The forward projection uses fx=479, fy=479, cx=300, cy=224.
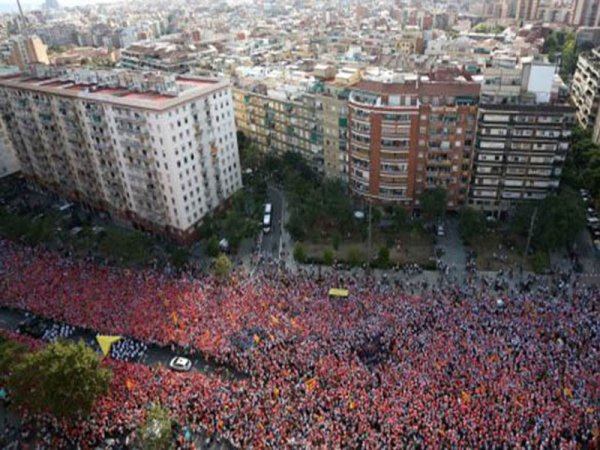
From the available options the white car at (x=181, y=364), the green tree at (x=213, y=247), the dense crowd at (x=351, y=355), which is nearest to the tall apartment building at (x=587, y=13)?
the dense crowd at (x=351, y=355)

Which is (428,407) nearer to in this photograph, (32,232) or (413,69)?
(32,232)

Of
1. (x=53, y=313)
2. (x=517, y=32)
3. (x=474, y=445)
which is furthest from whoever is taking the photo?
(x=517, y=32)

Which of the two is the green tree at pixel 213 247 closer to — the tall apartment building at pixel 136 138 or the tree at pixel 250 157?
the tall apartment building at pixel 136 138

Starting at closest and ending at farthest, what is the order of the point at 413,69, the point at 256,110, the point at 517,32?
the point at 256,110, the point at 413,69, the point at 517,32

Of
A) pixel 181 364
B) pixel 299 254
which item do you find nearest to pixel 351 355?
pixel 181 364

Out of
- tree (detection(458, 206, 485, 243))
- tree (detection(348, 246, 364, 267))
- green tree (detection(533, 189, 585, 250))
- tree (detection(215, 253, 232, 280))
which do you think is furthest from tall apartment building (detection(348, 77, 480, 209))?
tree (detection(215, 253, 232, 280))

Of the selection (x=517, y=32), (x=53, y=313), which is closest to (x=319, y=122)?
(x=53, y=313)

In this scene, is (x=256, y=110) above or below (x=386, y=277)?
above
